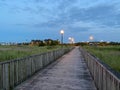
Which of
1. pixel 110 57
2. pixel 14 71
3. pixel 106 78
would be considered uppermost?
pixel 106 78

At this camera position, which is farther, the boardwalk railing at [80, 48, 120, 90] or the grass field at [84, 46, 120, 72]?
the grass field at [84, 46, 120, 72]

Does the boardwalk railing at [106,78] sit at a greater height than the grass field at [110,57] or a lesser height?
greater

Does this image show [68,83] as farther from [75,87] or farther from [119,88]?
[119,88]

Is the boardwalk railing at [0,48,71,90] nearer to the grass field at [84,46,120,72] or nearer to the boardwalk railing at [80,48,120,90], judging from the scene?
the boardwalk railing at [80,48,120,90]

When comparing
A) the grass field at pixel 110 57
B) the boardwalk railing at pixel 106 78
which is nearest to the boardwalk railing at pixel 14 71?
the boardwalk railing at pixel 106 78

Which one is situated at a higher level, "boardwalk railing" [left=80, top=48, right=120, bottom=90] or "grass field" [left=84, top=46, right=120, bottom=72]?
"boardwalk railing" [left=80, top=48, right=120, bottom=90]

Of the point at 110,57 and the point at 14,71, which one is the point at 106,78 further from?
the point at 110,57

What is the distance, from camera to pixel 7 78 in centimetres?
1112

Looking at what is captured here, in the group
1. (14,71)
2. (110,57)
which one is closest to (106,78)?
(14,71)

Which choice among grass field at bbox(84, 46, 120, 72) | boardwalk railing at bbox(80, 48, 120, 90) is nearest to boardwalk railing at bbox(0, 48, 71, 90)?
boardwalk railing at bbox(80, 48, 120, 90)

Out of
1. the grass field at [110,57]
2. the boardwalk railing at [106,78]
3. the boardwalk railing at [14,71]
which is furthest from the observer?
the grass field at [110,57]

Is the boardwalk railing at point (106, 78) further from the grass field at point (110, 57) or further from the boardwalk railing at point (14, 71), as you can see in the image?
the grass field at point (110, 57)

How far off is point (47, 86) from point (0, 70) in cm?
276

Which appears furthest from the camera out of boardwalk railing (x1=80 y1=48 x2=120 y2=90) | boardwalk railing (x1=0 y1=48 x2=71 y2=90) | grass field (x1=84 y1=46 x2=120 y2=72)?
grass field (x1=84 y1=46 x2=120 y2=72)
